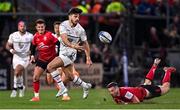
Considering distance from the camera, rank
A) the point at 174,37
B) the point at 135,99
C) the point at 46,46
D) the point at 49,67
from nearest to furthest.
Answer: the point at 135,99
the point at 49,67
the point at 46,46
the point at 174,37

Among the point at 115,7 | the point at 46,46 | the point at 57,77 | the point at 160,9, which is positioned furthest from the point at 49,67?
the point at 160,9

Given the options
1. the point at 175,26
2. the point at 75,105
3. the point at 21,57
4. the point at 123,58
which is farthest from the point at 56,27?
the point at 175,26

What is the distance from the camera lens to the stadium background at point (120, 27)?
34656 mm

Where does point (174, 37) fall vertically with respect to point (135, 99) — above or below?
above

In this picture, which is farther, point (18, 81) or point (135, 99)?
point (18, 81)

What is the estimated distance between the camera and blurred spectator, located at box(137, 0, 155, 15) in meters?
37.3

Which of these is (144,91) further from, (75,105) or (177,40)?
(177,40)

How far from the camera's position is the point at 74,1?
38.1 meters

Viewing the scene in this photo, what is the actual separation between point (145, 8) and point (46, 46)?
47.0 ft

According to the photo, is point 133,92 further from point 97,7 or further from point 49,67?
point 97,7

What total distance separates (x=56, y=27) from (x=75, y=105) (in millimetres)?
5698

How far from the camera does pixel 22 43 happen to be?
89.5 feet

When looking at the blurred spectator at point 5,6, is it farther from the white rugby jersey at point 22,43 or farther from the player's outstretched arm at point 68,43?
the player's outstretched arm at point 68,43

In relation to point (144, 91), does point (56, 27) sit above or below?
above
